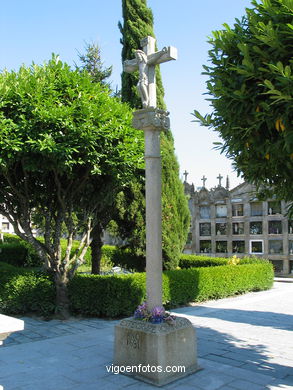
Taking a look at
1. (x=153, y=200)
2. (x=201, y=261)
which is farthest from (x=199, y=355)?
(x=201, y=261)

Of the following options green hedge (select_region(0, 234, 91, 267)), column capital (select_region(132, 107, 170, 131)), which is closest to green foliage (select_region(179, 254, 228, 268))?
green hedge (select_region(0, 234, 91, 267))

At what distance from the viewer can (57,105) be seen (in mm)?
9812

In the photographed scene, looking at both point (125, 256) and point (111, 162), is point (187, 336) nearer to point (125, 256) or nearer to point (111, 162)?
point (111, 162)

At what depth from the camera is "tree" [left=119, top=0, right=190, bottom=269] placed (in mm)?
14219

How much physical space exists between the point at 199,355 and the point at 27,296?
19.2 ft

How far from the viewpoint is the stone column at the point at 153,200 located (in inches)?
256

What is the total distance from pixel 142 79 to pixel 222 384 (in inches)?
212

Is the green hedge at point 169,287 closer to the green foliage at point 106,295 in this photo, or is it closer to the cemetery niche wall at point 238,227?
the green foliage at point 106,295

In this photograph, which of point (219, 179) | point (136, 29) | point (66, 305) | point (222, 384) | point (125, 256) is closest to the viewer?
point (222, 384)

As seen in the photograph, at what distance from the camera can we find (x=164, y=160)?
1473cm

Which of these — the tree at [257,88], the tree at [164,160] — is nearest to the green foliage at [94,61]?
the tree at [164,160]

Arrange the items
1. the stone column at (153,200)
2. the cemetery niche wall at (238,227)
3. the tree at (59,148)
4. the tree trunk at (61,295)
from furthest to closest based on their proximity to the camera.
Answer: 1. the cemetery niche wall at (238,227)
2. the tree trunk at (61,295)
3. the tree at (59,148)
4. the stone column at (153,200)

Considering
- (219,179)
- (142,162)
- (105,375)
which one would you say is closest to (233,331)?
(105,375)

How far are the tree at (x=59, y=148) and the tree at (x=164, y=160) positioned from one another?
3.16 meters
